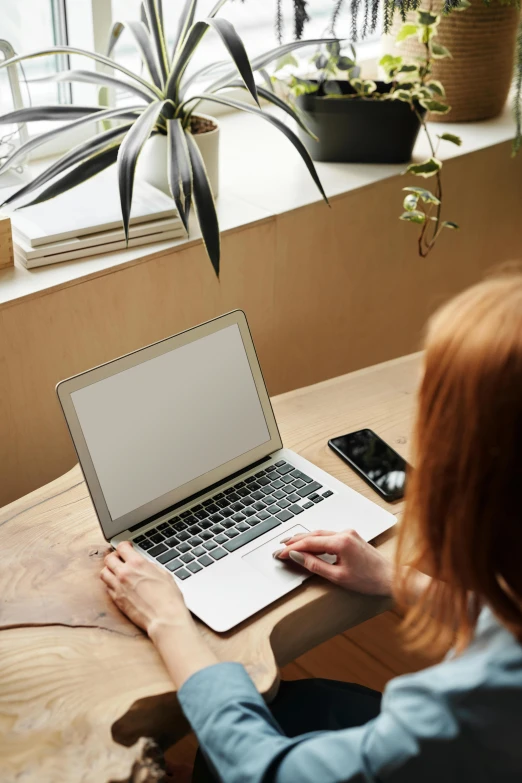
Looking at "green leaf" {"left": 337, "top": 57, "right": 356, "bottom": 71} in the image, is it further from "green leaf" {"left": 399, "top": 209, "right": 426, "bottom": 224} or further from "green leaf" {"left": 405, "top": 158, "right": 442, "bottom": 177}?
"green leaf" {"left": 399, "top": 209, "right": 426, "bottom": 224}

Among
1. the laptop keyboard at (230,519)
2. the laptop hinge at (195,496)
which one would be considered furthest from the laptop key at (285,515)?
the laptop hinge at (195,496)

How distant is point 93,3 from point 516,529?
1401 millimetres

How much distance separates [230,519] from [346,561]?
170 millimetres

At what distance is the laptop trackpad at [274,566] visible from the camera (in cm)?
101

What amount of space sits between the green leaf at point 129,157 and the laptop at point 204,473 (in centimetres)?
25

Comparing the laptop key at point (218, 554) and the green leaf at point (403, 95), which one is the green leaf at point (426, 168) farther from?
the laptop key at point (218, 554)

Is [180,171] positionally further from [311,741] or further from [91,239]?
[311,741]

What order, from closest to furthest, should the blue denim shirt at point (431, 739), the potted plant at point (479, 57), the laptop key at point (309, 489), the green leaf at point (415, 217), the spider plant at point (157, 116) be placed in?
the blue denim shirt at point (431, 739) < the laptop key at point (309, 489) < the spider plant at point (157, 116) < the green leaf at point (415, 217) < the potted plant at point (479, 57)

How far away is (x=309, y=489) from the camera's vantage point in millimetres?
1153

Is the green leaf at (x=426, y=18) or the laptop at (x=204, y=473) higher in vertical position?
the green leaf at (x=426, y=18)

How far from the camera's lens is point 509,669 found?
0.67 metres

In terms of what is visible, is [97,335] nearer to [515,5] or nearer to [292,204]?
[292,204]

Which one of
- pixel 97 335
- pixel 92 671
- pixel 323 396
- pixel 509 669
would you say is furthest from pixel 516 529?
pixel 97 335

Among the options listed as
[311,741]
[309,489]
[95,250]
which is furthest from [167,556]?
[95,250]
